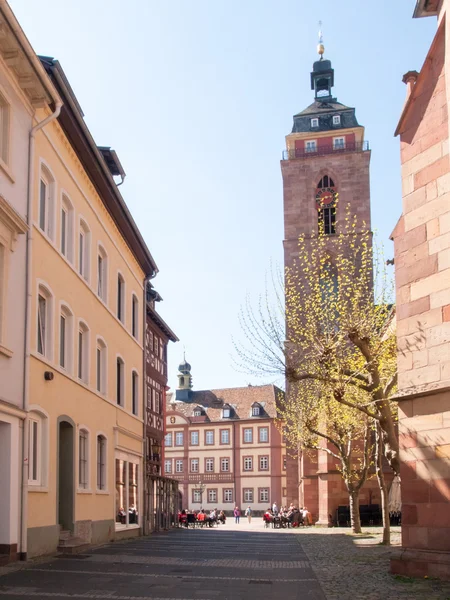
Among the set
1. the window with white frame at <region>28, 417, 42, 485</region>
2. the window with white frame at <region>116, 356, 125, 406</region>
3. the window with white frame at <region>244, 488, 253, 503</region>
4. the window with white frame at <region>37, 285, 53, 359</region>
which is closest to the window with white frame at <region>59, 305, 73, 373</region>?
the window with white frame at <region>37, 285, 53, 359</region>

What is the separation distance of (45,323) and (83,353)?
4004 millimetres

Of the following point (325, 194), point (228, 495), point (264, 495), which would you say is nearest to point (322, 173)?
point (325, 194)

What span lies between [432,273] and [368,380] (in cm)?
676

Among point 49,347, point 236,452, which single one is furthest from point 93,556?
point 236,452

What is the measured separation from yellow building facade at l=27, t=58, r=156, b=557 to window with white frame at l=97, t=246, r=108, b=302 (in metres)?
0.04

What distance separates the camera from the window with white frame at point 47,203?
1933 centimetres

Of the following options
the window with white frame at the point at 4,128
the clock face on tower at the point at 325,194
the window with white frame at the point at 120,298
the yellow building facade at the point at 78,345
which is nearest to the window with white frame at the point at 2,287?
the yellow building facade at the point at 78,345

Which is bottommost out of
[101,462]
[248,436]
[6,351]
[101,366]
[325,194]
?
[101,462]

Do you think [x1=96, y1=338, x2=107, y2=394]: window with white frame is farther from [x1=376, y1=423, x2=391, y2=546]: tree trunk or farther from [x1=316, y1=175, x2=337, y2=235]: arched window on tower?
Result: [x1=316, y1=175, x2=337, y2=235]: arched window on tower

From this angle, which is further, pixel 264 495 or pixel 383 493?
pixel 264 495

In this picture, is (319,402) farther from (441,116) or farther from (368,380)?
(441,116)

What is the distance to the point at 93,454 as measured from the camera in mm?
23500

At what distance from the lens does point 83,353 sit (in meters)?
23.3

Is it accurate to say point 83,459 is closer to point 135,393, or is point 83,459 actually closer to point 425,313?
point 135,393
